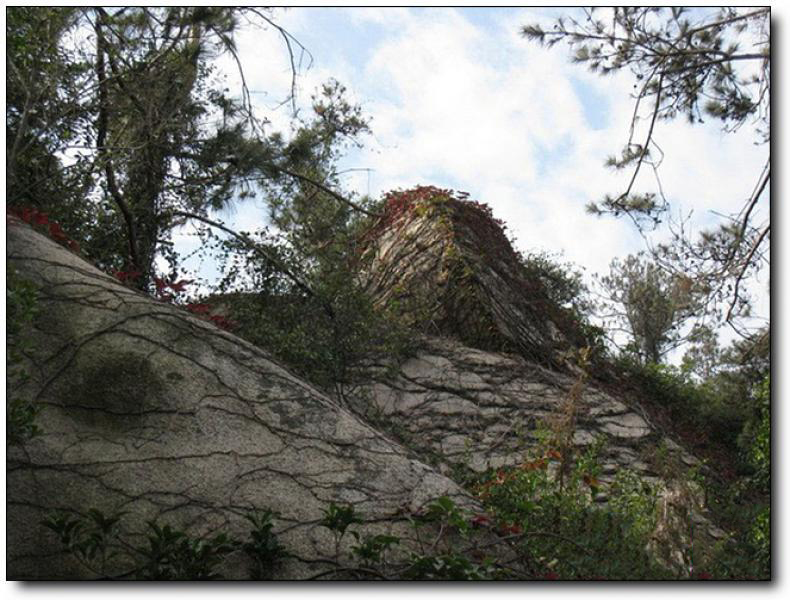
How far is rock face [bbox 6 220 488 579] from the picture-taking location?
3.82 metres

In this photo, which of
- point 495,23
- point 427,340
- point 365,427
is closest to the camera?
point 365,427

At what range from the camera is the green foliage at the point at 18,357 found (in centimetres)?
371

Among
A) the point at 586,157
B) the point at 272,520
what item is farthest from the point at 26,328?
the point at 586,157

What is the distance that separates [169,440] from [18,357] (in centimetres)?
78

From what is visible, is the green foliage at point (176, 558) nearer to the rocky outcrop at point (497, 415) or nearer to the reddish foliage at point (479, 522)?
the reddish foliage at point (479, 522)

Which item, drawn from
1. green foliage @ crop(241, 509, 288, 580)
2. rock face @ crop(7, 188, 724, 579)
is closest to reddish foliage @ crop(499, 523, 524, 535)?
rock face @ crop(7, 188, 724, 579)

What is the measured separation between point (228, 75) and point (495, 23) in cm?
249

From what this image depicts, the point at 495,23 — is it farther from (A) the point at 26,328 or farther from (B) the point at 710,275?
(A) the point at 26,328

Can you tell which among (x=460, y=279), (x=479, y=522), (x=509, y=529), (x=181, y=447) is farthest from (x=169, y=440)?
(x=460, y=279)

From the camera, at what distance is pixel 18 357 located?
12.5 feet

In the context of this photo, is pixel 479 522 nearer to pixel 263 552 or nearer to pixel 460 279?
pixel 263 552

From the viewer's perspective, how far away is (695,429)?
7.96 metres

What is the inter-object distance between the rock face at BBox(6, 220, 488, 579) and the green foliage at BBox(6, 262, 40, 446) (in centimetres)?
7

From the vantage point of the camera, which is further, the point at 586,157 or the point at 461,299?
the point at 461,299
